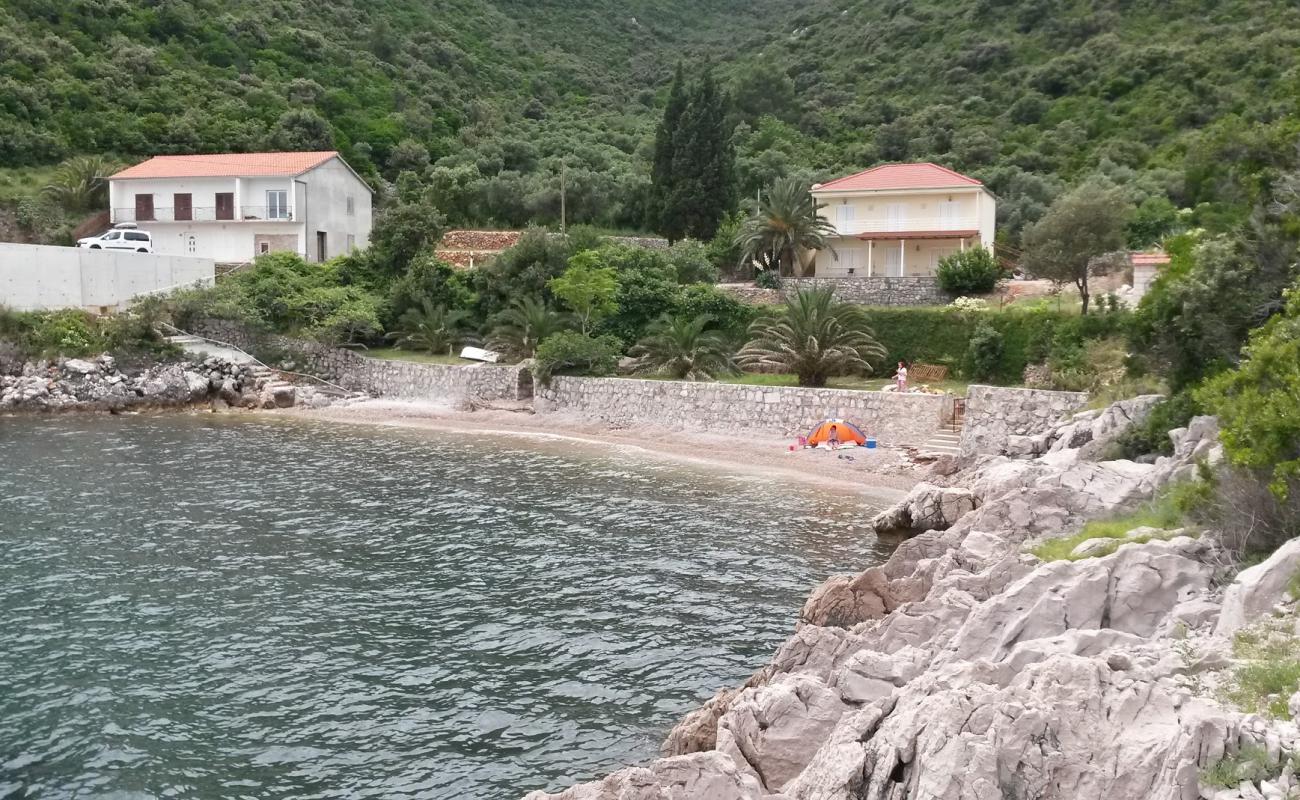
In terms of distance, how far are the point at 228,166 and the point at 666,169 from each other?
2203 centimetres

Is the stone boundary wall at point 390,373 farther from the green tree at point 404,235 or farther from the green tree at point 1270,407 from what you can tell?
the green tree at point 1270,407

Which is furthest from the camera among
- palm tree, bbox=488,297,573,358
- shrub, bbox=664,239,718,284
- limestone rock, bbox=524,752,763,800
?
shrub, bbox=664,239,718,284

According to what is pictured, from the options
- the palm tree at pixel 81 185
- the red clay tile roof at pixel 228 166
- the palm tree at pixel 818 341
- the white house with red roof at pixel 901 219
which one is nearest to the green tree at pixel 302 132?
the red clay tile roof at pixel 228 166

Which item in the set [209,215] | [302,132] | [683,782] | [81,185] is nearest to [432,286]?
[209,215]

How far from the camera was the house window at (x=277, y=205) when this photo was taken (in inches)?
2014

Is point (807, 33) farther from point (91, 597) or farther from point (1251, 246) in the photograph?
point (91, 597)

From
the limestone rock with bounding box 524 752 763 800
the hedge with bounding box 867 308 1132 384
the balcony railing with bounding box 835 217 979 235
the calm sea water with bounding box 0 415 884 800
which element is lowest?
the calm sea water with bounding box 0 415 884 800

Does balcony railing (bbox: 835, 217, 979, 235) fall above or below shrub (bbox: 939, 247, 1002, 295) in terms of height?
above

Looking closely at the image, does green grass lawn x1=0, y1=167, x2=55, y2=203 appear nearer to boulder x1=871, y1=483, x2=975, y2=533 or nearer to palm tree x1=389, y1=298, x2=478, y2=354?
palm tree x1=389, y1=298, x2=478, y2=354

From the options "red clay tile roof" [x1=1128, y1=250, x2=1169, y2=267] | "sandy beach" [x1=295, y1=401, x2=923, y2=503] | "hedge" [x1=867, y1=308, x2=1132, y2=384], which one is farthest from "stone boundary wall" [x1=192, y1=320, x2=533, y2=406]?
"red clay tile roof" [x1=1128, y1=250, x2=1169, y2=267]

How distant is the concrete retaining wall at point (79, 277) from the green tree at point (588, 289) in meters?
18.2

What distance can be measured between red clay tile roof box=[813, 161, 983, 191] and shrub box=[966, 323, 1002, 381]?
15.3 meters

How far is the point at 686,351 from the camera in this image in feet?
120

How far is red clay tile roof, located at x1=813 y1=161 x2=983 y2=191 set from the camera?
45.9 meters
